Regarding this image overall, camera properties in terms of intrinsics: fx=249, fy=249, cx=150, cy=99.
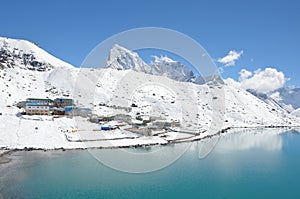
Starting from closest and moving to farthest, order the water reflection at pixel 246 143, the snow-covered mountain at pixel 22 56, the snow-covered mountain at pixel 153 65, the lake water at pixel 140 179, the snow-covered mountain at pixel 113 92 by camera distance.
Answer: the lake water at pixel 140 179, the snow-covered mountain at pixel 153 65, the water reflection at pixel 246 143, the snow-covered mountain at pixel 113 92, the snow-covered mountain at pixel 22 56

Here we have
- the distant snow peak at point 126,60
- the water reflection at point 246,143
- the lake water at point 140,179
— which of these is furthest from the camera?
the water reflection at point 246,143

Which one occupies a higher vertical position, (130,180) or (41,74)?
(41,74)

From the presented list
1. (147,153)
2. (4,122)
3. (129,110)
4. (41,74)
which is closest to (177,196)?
(147,153)

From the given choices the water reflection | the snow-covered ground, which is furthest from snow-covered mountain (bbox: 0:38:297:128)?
the water reflection

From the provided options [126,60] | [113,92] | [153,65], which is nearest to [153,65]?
[153,65]

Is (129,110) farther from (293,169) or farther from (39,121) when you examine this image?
(293,169)

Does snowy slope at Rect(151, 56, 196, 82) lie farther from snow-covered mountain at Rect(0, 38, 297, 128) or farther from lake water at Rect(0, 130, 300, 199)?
lake water at Rect(0, 130, 300, 199)

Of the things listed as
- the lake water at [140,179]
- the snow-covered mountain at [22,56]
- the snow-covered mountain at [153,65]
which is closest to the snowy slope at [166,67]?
the snow-covered mountain at [153,65]

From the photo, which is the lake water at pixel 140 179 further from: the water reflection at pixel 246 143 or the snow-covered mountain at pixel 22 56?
the snow-covered mountain at pixel 22 56
